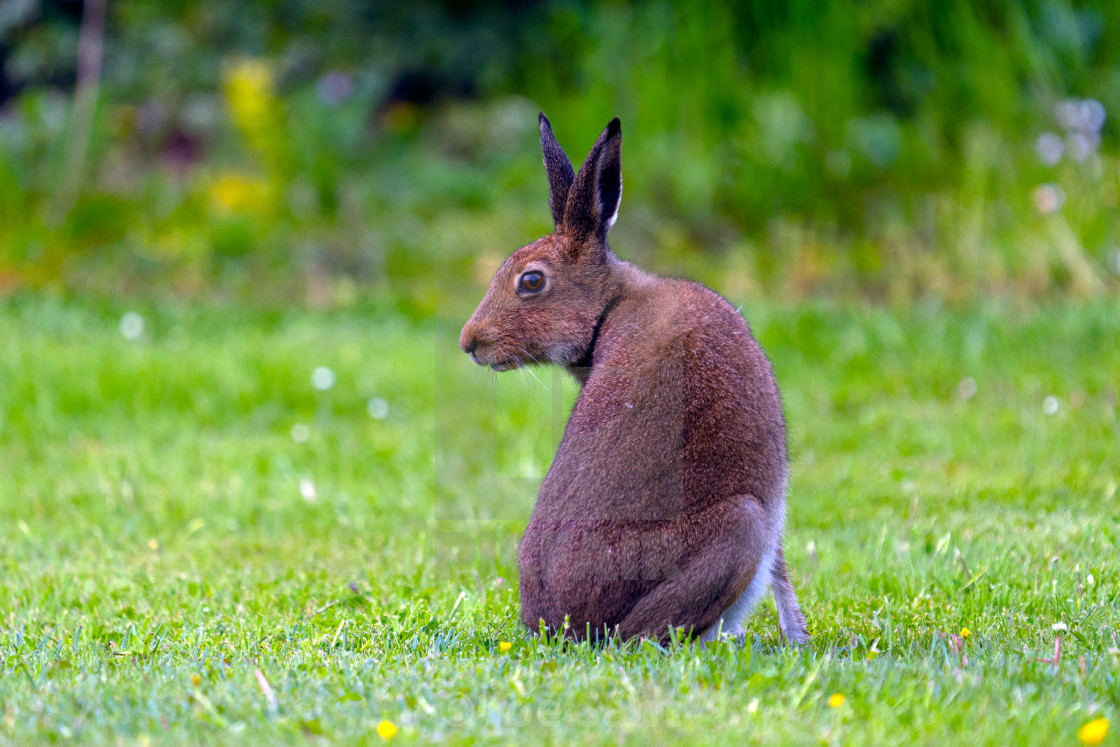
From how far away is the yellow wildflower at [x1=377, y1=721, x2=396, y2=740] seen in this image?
240cm

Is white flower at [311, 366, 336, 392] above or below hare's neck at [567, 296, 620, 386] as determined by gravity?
below

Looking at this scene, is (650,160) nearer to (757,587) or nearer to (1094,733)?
(757,587)

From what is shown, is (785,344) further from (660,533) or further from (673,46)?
(660,533)

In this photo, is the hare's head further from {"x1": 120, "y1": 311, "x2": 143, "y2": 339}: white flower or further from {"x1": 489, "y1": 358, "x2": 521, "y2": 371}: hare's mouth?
{"x1": 120, "y1": 311, "x2": 143, "y2": 339}: white flower

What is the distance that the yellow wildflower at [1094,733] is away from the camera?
2.35 metres

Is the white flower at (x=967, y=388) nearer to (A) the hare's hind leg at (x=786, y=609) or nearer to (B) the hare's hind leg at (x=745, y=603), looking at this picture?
(A) the hare's hind leg at (x=786, y=609)

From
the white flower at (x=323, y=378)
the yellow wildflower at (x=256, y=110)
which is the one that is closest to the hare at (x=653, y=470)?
the white flower at (x=323, y=378)

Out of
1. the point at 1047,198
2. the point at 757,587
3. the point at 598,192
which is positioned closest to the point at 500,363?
the point at 598,192

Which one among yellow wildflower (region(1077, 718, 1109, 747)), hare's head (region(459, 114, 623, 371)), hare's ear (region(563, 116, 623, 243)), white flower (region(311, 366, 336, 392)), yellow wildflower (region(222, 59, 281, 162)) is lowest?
yellow wildflower (region(1077, 718, 1109, 747))

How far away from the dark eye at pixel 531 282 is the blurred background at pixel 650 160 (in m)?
5.01

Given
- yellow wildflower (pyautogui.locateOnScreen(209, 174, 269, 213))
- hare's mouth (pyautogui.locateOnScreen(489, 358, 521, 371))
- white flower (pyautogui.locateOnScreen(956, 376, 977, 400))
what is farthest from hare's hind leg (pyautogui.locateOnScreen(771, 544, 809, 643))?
yellow wildflower (pyautogui.locateOnScreen(209, 174, 269, 213))

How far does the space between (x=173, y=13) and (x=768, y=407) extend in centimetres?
1147

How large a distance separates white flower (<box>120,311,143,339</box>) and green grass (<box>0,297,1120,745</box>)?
9 centimetres

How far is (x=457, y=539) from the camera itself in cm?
486
